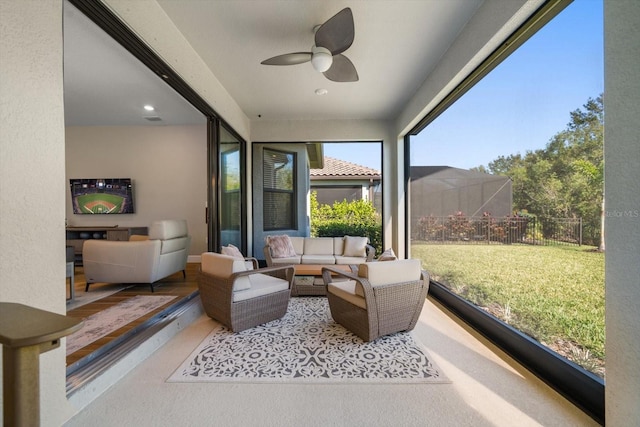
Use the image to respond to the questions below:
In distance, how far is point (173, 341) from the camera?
2.38m

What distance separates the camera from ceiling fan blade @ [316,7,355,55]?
203 centimetres

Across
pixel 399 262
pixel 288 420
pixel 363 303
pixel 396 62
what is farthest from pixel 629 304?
pixel 396 62

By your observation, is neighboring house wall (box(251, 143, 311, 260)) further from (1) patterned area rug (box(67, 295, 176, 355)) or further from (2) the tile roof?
(1) patterned area rug (box(67, 295, 176, 355))

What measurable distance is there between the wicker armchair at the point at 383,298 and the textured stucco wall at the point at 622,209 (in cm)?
122

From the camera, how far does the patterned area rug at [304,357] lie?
6.11ft

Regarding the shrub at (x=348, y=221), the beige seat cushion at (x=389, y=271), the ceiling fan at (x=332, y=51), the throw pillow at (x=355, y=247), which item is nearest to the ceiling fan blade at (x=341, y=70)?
the ceiling fan at (x=332, y=51)

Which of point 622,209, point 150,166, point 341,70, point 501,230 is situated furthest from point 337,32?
point 150,166

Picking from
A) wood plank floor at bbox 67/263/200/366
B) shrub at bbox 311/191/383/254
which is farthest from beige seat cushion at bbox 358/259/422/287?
shrub at bbox 311/191/383/254

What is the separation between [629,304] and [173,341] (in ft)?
10.1

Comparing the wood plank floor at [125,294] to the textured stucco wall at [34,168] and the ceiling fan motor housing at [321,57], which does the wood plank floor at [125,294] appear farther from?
the ceiling fan motor housing at [321,57]

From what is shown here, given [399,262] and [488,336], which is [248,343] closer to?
[399,262]

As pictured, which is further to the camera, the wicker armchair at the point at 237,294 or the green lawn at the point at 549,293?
the wicker armchair at the point at 237,294

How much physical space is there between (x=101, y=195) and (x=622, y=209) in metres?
7.50

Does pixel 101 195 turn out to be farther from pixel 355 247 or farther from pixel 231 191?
pixel 355 247
